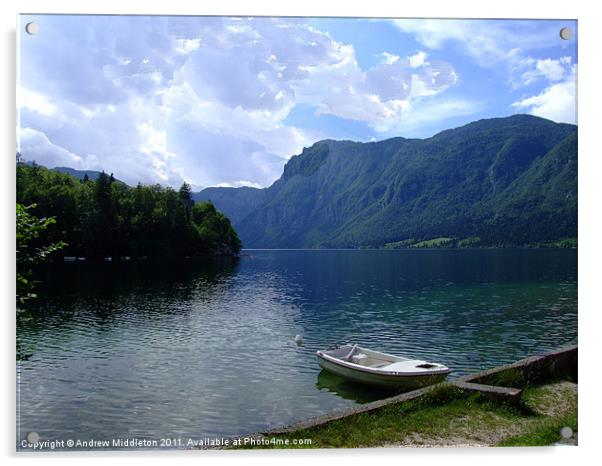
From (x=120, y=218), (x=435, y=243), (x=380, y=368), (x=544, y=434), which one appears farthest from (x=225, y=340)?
(x=435, y=243)

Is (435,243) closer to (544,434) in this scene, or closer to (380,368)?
(380,368)

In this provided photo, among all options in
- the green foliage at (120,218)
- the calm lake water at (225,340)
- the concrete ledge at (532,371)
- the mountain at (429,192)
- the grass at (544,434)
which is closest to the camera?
the grass at (544,434)

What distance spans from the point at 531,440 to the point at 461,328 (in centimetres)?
1567

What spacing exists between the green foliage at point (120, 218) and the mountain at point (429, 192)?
7.42 ft

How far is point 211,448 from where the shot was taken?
7.10 m

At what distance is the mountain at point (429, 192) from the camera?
15344mm

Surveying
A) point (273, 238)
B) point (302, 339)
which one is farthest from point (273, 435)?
point (273, 238)

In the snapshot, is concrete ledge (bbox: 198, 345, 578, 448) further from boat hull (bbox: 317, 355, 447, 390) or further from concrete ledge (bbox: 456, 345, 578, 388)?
boat hull (bbox: 317, 355, 447, 390)

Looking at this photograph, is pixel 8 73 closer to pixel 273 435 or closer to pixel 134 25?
pixel 134 25

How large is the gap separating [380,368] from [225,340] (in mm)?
8119

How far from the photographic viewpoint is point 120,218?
37781mm

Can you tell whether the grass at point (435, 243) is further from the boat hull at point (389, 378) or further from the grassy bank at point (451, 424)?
the grassy bank at point (451, 424)

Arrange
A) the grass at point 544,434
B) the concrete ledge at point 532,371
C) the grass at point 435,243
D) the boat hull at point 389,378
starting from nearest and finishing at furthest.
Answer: the grass at point 544,434 < the concrete ledge at point 532,371 < the boat hull at point 389,378 < the grass at point 435,243

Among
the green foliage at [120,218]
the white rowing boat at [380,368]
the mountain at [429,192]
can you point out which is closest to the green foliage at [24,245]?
the green foliage at [120,218]
